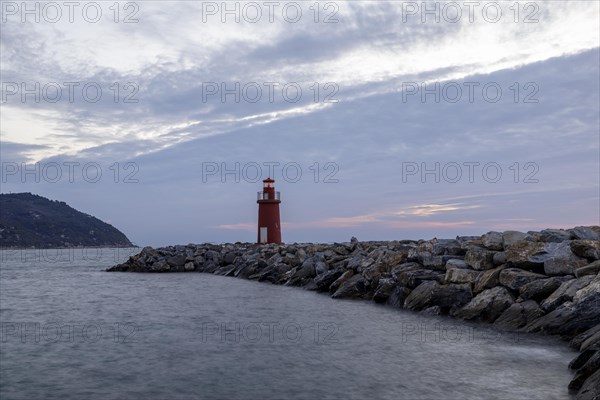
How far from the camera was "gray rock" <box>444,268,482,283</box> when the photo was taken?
40.7 ft

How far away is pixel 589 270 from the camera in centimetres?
1059

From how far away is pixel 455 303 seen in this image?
12.0m

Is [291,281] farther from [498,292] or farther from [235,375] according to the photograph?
[235,375]

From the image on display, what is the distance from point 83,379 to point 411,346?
213 inches

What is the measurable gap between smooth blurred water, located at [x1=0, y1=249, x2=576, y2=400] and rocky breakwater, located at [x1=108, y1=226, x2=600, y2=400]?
51 centimetres

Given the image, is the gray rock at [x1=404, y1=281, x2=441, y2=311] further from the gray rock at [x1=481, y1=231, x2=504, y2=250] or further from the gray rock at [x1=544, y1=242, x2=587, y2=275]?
the gray rock at [x1=544, y1=242, x2=587, y2=275]

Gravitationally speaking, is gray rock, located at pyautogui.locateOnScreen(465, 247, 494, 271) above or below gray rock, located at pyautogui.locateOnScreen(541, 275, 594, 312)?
above

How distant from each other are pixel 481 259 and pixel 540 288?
247 centimetres

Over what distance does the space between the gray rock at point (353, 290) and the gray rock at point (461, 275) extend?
3325 mm

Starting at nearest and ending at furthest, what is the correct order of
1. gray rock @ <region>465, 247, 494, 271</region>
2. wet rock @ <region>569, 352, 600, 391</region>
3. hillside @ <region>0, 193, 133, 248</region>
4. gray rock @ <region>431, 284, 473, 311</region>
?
wet rock @ <region>569, 352, 600, 391</region>
gray rock @ <region>431, 284, 473, 311</region>
gray rock @ <region>465, 247, 494, 271</region>
hillside @ <region>0, 193, 133, 248</region>

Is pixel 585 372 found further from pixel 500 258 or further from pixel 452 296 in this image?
pixel 500 258

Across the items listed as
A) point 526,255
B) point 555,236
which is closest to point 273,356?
point 526,255

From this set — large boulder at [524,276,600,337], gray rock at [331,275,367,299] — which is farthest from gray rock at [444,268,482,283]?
gray rock at [331,275,367,299]

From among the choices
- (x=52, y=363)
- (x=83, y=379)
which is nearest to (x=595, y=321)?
(x=83, y=379)
